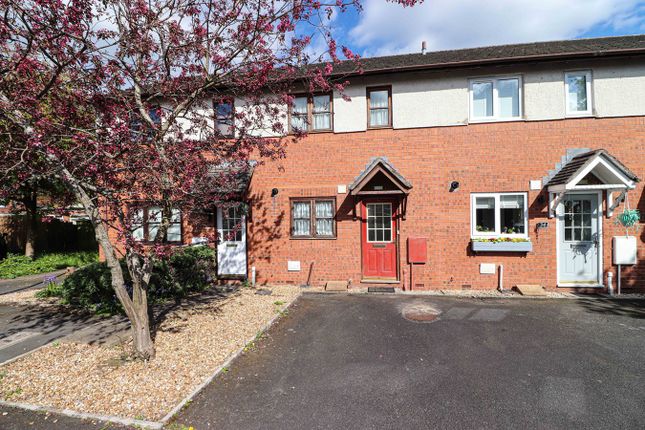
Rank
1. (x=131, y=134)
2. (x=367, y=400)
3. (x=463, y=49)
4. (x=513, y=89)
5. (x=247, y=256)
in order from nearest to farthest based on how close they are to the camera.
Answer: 1. (x=367, y=400)
2. (x=131, y=134)
3. (x=513, y=89)
4. (x=247, y=256)
5. (x=463, y=49)

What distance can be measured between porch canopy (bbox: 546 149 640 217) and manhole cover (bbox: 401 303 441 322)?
181 inches

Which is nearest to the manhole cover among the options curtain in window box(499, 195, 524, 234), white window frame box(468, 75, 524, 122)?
curtain in window box(499, 195, 524, 234)

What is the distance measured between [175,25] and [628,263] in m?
11.9

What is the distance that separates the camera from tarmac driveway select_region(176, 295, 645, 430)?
11.6 ft

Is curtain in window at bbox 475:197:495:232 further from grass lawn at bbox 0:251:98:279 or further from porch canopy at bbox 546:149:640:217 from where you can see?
grass lawn at bbox 0:251:98:279

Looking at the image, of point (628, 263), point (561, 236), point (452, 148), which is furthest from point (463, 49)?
point (628, 263)

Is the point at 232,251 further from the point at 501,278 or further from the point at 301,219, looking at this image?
the point at 501,278

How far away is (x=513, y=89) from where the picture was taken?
8992mm

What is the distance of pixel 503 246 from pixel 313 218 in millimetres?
5481

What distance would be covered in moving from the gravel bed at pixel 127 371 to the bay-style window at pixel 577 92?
1011 centimetres

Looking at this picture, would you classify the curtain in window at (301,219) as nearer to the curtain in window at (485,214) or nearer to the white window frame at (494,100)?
the curtain in window at (485,214)

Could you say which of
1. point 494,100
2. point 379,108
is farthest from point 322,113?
point 494,100

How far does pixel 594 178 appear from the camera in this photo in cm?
866

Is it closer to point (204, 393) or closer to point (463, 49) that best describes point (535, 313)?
point (204, 393)
